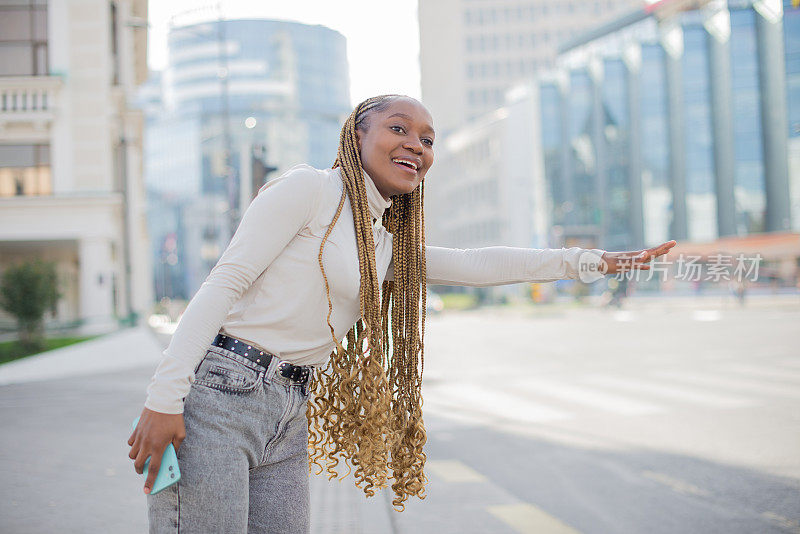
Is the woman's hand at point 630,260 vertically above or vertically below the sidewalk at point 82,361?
above

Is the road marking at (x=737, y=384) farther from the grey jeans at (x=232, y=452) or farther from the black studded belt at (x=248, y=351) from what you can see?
the black studded belt at (x=248, y=351)

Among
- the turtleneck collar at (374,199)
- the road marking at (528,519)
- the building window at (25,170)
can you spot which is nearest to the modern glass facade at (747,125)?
the building window at (25,170)

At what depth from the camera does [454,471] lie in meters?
6.68

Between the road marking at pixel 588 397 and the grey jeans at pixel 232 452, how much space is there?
7636 millimetres

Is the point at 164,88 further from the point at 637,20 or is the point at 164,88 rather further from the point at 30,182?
the point at 30,182

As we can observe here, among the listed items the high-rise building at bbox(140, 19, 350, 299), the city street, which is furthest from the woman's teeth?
the high-rise building at bbox(140, 19, 350, 299)

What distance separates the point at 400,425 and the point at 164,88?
109m

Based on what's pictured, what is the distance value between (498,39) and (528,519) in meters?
95.2

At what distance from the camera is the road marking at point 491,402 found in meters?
9.33

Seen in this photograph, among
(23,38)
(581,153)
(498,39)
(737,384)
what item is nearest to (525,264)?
(737,384)

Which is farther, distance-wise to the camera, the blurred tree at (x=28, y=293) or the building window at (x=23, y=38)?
the blurred tree at (x=28, y=293)

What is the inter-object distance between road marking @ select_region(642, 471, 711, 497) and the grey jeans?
441 centimetres

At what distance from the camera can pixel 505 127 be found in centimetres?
6850

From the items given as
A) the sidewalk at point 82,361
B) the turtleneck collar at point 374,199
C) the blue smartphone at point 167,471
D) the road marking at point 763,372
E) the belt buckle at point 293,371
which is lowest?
the road marking at point 763,372
